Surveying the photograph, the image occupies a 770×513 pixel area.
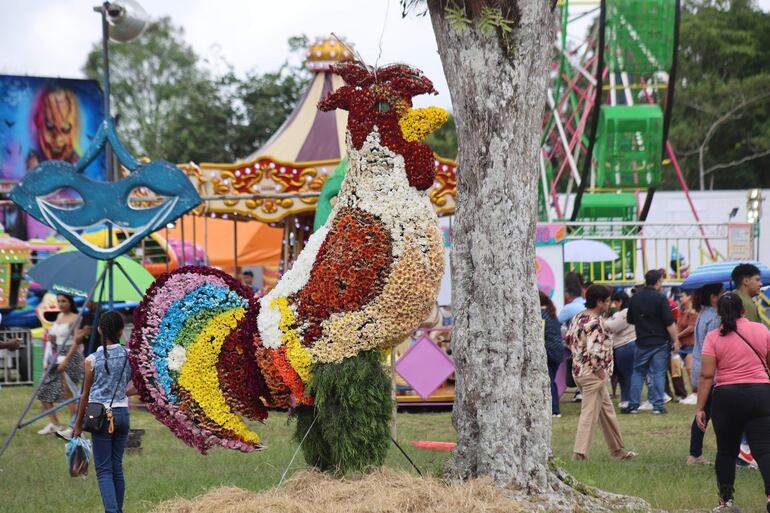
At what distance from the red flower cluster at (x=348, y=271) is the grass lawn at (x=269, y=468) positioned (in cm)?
134

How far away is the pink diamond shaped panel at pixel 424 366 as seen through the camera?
13.0m

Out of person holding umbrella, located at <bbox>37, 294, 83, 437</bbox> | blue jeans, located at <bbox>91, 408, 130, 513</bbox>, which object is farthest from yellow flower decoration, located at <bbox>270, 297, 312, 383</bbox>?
person holding umbrella, located at <bbox>37, 294, 83, 437</bbox>

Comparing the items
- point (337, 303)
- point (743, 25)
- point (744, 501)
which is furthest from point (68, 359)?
point (743, 25)

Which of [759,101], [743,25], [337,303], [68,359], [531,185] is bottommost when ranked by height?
[68,359]

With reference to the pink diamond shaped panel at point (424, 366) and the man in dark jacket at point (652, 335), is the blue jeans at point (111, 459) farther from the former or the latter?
the man in dark jacket at point (652, 335)

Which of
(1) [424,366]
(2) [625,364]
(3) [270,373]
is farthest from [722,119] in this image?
(3) [270,373]

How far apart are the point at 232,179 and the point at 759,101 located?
29.5 m

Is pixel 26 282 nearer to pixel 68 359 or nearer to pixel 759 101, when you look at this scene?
pixel 68 359

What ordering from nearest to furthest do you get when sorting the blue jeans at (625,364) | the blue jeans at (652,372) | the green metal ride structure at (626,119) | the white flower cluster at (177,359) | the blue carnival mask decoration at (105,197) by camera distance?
the white flower cluster at (177,359) < the blue carnival mask decoration at (105,197) < the blue jeans at (652,372) < the blue jeans at (625,364) < the green metal ride structure at (626,119)

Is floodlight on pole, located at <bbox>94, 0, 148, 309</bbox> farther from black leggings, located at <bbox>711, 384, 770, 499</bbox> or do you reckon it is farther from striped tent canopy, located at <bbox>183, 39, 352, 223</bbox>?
black leggings, located at <bbox>711, 384, 770, 499</bbox>

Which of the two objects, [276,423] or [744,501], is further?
[276,423]

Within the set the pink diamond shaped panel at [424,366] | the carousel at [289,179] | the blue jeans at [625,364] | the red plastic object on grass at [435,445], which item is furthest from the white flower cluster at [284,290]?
the blue jeans at [625,364]

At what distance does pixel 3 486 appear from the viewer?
937 cm

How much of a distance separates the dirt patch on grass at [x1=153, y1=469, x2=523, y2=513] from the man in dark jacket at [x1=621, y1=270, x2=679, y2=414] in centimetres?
647
